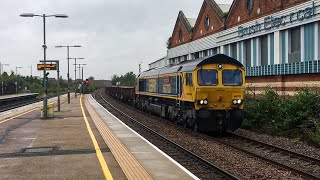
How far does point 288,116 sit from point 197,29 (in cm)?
2900

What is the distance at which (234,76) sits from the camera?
1828 cm

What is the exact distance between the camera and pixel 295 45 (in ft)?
84.8

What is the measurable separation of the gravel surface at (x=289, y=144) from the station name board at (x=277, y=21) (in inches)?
353

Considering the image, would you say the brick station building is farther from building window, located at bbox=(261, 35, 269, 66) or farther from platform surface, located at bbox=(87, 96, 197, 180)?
platform surface, located at bbox=(87, 96, 197, 180)

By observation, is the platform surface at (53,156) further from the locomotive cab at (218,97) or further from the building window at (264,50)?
the building window at (264,50)

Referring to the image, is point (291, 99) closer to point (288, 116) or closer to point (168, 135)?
point (288, 116)

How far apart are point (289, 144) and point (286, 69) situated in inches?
445

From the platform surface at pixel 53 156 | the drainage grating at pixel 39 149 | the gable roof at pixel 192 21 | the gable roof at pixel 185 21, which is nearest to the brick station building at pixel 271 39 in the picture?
the gable roof at pixel 185 21

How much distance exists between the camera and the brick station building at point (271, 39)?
23734mm

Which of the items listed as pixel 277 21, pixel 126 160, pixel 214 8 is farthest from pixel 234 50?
pixel 126 160

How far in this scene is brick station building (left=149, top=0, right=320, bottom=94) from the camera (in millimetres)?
23734

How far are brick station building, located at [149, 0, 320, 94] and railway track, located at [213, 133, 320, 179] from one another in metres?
8.62

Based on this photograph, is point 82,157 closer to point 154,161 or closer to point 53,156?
point 53,156

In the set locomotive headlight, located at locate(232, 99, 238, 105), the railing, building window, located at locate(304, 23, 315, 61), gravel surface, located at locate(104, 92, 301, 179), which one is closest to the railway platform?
gravel surface, located at locate(104, 92, 301, 179)
